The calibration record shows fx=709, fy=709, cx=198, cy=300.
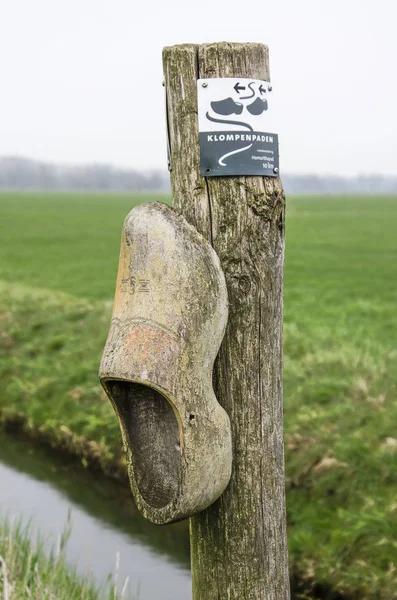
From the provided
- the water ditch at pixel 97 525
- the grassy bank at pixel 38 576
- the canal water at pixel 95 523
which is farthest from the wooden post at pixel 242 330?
Answer: the canal water at pixel 95 523

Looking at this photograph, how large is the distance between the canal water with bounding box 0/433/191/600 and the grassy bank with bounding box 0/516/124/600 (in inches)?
21.6

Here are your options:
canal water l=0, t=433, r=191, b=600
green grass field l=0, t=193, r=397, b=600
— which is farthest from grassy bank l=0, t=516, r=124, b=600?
green grass field l=0, t=193, r=397, b=600

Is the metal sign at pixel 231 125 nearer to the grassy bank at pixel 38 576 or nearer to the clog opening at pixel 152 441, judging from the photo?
the clog opening at pixel 152 441

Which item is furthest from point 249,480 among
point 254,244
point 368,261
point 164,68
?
point 368,261

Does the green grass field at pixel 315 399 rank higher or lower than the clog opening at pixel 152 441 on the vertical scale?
lower

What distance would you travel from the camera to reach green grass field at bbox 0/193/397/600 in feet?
16.1

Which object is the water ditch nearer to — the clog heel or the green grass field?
the green grass field

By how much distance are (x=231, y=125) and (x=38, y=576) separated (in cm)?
225

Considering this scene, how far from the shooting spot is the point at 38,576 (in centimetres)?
332

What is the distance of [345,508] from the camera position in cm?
520

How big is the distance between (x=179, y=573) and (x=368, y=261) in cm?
1560

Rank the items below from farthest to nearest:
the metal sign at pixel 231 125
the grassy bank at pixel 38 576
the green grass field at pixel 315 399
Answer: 1. the green grass field at pixel 315 399
2. the grassy bank at pixel 38 576
3. the metal sign at pixel 231 125

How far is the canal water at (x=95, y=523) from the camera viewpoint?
527 cm

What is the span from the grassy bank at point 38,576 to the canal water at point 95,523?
0.55 m
